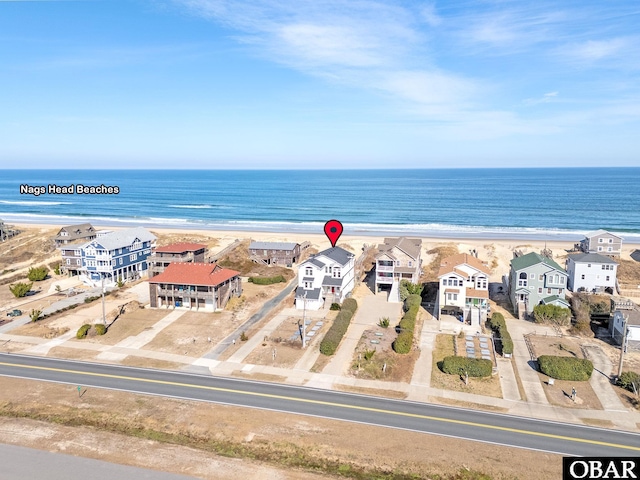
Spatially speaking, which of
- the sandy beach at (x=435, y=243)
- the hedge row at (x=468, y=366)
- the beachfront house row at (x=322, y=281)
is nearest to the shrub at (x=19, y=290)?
the sandy beach at (x=435, y=243)

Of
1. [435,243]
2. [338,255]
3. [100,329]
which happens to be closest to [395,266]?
[338,255]

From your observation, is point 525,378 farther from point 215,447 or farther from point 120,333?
point 120,333

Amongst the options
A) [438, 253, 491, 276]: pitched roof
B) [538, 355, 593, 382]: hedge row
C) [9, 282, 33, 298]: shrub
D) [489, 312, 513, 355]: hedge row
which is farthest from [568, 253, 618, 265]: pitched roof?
[9, 282, 33, 298]: shrub

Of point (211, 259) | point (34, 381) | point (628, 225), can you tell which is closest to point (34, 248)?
point (211, 259)

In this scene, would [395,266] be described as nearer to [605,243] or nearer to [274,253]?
[274,253]

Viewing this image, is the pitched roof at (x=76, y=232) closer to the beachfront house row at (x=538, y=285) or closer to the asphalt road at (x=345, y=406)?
the asphalt road at (x=345, y=406)
